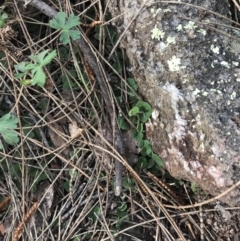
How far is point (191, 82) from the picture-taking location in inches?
72.6

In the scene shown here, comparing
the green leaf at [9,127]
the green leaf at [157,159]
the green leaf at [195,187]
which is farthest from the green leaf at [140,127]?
the green leaf at [9,127]

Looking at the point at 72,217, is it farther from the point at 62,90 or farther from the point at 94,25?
the point at 94,25

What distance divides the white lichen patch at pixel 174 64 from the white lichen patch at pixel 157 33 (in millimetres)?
114

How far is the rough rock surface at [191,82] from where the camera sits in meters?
1.79

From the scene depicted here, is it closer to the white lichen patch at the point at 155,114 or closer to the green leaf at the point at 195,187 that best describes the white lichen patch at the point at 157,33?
the white lichen patch at the point at 155,114

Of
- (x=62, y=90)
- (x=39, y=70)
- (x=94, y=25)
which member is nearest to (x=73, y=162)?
(x=62, y=90)

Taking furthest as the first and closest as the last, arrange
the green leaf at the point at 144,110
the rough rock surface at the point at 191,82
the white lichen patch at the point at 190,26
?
the green leaf at the point at 144,110
the white lichen patch at the point at 190,26
the rough rock surface at the point at 191,82

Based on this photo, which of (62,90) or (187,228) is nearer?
(187,228)

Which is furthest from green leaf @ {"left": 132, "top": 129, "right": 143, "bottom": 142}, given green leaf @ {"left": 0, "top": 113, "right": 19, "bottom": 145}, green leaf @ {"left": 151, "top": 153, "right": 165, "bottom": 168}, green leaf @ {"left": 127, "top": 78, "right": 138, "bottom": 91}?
green leaf @ {"left": 0, "top": 113, "right": 19, "bottom": 145}

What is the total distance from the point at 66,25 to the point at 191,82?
0.63 m

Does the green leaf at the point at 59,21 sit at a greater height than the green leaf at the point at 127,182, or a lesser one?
greater

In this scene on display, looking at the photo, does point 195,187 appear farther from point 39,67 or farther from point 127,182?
point 39,67

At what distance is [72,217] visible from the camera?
2.09 metres

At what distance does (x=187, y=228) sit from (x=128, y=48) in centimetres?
91
